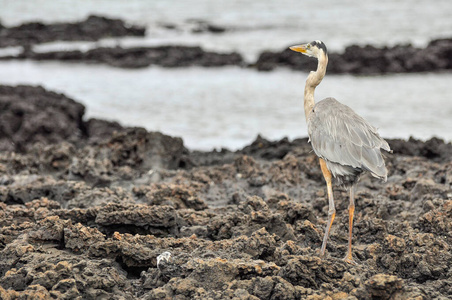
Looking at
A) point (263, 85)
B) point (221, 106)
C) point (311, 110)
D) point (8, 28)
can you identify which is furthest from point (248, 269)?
point (8, 28)

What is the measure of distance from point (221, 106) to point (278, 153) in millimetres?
6030

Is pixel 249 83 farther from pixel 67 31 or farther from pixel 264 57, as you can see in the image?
pixel 67 31

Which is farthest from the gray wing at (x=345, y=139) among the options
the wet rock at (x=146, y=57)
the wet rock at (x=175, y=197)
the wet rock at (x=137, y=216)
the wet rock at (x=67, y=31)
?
the wet rock at (x=67, y=31)

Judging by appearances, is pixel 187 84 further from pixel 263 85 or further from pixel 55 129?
pixel 55 129

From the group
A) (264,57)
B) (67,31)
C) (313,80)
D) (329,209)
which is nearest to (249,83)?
(264,57)

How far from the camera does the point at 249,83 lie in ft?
56.2

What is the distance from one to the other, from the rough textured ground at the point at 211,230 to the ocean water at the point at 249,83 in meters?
3.66

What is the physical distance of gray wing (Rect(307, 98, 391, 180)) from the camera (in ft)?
12.8

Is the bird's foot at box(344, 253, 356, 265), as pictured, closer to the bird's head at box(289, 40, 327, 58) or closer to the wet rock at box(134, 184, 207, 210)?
the bird's head at box(289, 40, 327, 58)

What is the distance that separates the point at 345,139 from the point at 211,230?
4.12 feet

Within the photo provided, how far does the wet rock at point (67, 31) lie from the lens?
963 inches

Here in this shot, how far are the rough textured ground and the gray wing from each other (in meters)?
0.58

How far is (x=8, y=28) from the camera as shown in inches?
1024

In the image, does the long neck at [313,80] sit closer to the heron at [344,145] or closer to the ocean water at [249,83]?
the heron at [344,145]
